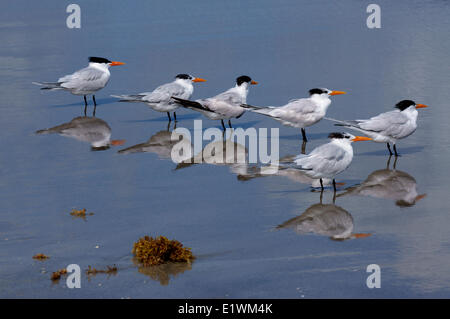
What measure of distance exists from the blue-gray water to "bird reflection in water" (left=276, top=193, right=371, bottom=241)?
3.9 inches

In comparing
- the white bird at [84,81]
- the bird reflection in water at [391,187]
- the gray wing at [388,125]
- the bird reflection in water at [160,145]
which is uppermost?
the white bird at [84,81]

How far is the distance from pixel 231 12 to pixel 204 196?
1603cm

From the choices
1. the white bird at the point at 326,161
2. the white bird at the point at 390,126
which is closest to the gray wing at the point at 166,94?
the white bird at the point at 390,126

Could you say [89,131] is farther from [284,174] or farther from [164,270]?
[164,270]

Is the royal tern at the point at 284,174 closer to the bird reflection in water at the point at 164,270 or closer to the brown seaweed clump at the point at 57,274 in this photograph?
the bird reflection in water at the point at 164,270

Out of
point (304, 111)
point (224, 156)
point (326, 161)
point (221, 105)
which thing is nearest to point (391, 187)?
point (326, 161)

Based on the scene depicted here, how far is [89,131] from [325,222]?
20.8 feet

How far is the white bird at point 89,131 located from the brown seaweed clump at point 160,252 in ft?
17.2

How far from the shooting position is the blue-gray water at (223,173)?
7449mm

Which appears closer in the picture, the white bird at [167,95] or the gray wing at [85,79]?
the white bird at [167,95]

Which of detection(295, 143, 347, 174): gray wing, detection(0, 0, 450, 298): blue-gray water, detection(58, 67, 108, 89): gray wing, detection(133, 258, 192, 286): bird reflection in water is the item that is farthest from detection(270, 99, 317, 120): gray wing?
detection(133, 258, 192, 286): bird reflection in water

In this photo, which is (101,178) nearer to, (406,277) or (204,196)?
(204,196)

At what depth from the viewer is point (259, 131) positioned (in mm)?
13594

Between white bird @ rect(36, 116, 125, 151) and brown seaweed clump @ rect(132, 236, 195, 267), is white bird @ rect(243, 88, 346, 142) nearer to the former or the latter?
white bird @ rect(36, 116, 125, 151)
